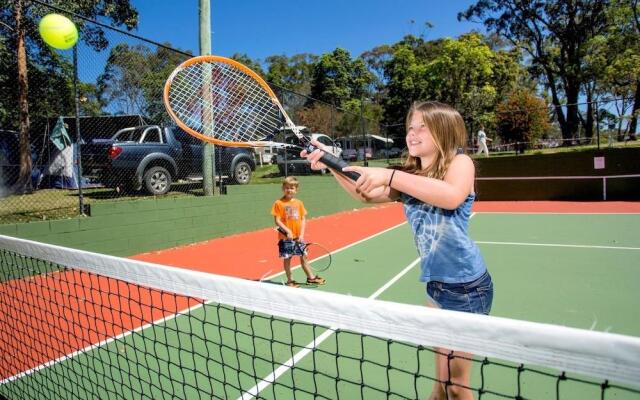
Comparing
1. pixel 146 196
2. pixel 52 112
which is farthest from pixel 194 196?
pixel 52 112

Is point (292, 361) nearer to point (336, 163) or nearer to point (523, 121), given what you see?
point (336, 163)

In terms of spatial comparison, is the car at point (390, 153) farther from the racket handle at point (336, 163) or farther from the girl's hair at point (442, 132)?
the girl's hair at point (442, 132)

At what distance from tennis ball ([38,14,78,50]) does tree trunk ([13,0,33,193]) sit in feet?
7.89

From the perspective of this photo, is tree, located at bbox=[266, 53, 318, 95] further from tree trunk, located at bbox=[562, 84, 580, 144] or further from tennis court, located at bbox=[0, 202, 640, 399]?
tennis court, located at bbox=[0, 202, 640, 399]

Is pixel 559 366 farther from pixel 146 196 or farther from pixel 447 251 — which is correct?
pixel 146 196

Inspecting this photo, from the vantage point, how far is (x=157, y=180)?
875 cm

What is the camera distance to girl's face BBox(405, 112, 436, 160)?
1830mm

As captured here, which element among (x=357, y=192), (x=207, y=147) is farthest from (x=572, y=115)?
(x=357, y=192)

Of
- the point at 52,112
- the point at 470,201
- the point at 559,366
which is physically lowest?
the point at 559,366

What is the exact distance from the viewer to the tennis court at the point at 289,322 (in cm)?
288

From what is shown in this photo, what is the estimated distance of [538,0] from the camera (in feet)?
96.2

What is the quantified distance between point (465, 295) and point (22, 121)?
8.28m

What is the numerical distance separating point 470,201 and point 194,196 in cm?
811

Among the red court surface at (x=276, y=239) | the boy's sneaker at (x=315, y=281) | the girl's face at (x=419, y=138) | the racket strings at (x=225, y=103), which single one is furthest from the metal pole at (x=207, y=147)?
the girl's face at (x=419, y=138)
